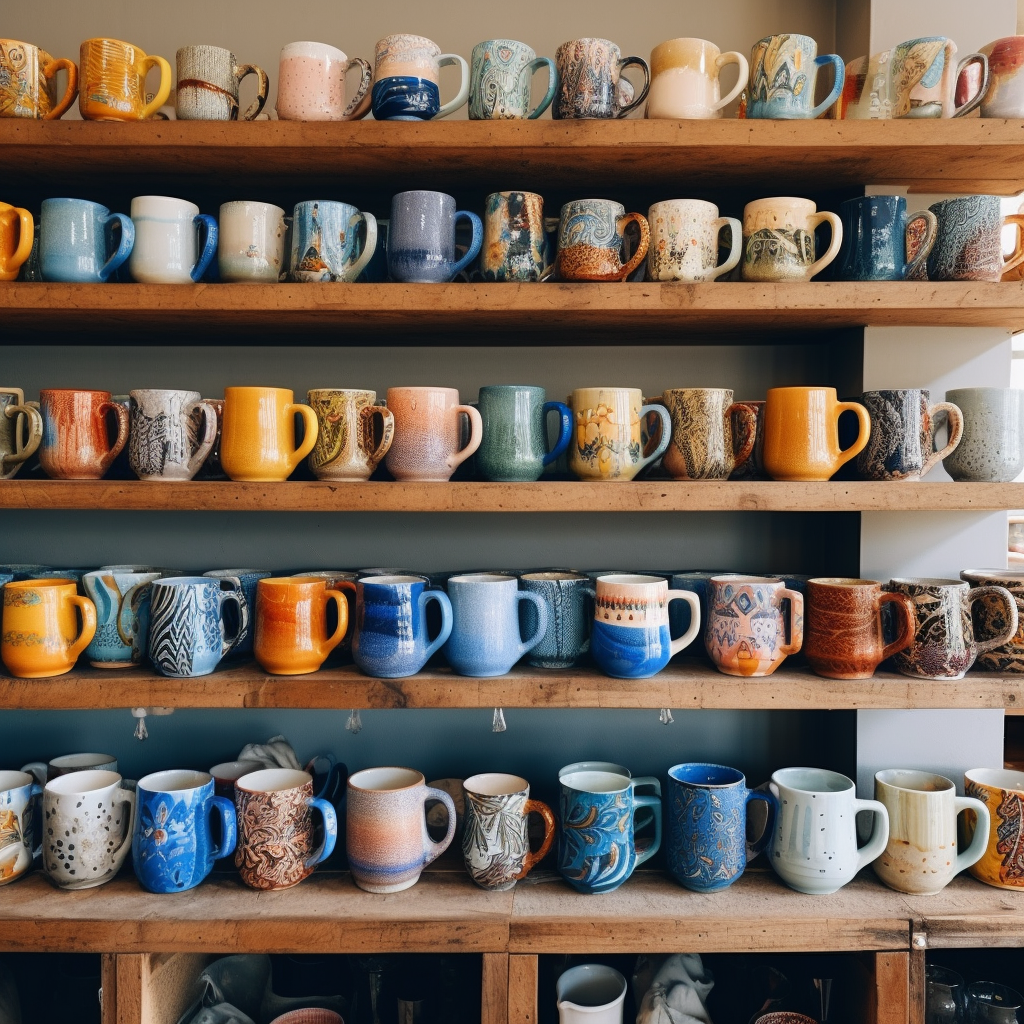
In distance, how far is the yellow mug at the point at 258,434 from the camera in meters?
1.15

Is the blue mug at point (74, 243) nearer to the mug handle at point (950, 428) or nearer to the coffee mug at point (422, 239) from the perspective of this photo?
the coffee mug at point (422, 239)

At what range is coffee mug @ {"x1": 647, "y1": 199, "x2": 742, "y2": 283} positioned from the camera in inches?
45.3

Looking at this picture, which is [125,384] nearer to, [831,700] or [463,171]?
[463,171]

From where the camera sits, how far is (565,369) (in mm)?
1419

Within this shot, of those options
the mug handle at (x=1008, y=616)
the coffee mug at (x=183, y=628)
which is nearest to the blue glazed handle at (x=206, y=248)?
the coffee mug at (x=183, y=628)

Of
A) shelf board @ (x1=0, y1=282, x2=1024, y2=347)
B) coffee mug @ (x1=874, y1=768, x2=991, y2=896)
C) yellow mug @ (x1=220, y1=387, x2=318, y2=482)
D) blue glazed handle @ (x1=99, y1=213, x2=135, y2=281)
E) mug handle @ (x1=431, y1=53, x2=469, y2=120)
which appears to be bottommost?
coffee mug @ (x1=874, y1=768, x2=991, y2=896)

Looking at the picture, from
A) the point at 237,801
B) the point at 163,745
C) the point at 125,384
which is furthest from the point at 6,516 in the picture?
the point at 237,801

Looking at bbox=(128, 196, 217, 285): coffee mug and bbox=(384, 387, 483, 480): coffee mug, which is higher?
bbox=(128, 196, 217, 285): coffee mug

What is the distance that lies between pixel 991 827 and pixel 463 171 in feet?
4.19

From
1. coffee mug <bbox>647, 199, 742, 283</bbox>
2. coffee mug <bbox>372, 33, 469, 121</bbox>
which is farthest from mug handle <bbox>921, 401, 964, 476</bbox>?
coffee mug <bbox>372, 33, 469, 121</bbox>

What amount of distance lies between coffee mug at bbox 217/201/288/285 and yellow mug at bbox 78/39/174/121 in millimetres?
194

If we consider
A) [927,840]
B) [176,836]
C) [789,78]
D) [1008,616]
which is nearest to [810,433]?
[1008,616]

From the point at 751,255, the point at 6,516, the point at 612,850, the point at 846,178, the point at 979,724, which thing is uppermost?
the point at 846,178

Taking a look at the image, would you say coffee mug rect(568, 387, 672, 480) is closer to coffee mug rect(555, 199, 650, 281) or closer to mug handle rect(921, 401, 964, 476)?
coffee mug rect(555, 199, 650, 281)
